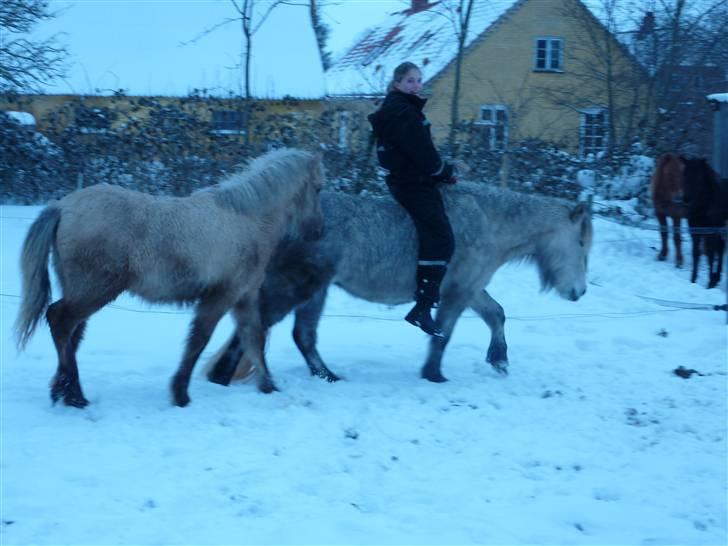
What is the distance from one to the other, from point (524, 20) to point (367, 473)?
2357 centimetres

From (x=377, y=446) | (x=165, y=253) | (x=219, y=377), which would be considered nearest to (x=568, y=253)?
(x=377, y=446)

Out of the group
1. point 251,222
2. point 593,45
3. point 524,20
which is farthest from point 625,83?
point 251,222

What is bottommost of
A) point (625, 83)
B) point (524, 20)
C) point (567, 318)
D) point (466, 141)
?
point (567, 318)

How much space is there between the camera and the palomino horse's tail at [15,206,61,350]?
5.14 m

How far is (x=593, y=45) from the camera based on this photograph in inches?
896

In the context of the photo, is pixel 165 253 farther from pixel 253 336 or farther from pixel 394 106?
pixel 394 106

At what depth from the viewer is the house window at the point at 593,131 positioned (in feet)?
54.1

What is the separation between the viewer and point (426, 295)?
6.58 metres

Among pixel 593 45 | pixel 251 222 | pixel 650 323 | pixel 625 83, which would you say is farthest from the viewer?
pixel 593 45

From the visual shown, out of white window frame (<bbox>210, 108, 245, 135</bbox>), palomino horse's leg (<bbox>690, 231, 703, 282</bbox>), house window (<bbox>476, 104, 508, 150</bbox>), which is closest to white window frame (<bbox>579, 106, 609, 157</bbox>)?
house window (<bbox>476, 104, 508, 150</bbox>)

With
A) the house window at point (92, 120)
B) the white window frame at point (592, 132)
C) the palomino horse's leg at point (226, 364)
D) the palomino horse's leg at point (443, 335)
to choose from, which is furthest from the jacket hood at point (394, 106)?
the white window frame at point (592, 132)

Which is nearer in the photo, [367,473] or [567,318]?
[367,473]

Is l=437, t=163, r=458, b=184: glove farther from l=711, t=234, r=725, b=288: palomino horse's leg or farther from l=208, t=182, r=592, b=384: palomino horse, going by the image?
l=711, t=234, r=725, b=288: palomino horse's leg

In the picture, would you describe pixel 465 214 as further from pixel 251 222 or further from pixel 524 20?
pixel 524 20
